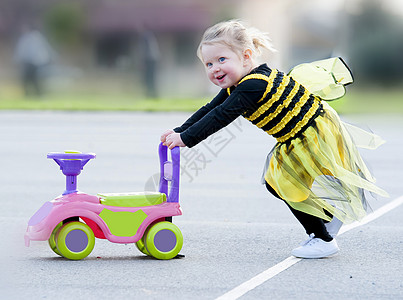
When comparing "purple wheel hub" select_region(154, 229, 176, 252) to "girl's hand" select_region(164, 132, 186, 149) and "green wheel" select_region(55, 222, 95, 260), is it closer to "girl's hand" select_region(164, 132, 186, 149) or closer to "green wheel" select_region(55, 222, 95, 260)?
"green wheel" select_region(55, 222, 95, 260)

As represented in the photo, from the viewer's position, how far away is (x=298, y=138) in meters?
5.03

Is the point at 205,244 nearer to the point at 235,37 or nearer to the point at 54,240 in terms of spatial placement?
the point at 54,240

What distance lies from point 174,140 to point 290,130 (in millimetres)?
743

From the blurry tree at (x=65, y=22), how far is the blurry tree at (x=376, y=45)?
6.99 meters

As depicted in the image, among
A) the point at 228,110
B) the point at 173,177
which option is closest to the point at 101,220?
the point at 173,177

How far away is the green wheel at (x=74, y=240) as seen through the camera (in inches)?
193

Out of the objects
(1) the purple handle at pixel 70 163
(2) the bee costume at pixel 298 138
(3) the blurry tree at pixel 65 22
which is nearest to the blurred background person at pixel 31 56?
(3) the blurry tree at pixel 65 22

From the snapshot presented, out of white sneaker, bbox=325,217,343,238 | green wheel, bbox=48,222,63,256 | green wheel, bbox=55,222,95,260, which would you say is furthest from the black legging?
green wheel, bbox=48,222,63,256

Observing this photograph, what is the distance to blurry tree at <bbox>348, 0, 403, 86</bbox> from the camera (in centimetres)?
1905

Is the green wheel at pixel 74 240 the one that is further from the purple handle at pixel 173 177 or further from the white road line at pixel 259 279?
the white road line at pixel 259 279

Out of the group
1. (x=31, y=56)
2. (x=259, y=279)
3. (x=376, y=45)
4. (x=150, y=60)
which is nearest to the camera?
(x=259, y=279)

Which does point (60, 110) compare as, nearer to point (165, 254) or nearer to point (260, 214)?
point (260, 214)

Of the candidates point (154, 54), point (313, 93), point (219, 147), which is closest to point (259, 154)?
point (219, 147)

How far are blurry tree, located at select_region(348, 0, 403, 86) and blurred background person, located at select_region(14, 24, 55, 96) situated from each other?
732 cm
